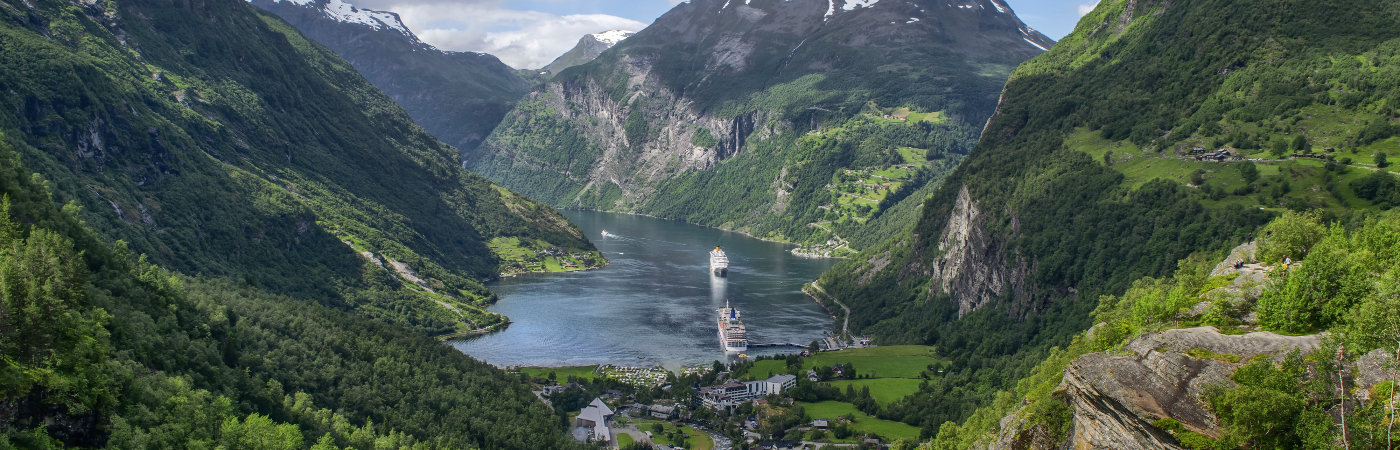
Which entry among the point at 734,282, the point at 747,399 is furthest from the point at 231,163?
the point at 747,399

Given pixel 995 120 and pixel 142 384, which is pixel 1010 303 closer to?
pixel 995 120

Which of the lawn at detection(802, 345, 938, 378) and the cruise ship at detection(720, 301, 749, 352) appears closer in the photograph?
the lawn at detection(802, 345, 938, 378)

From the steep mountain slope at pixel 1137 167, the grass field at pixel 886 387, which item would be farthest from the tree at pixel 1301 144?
the grass field at pixel 886 387

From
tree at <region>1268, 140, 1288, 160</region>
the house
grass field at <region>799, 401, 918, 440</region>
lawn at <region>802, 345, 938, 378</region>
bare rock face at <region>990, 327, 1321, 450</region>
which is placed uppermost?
tree at <region>1268, 140, 1288, 160</region>

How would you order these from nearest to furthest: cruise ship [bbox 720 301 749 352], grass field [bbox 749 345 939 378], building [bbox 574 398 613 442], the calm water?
building [bbox 574 398 613 442] → grass field [bbox 749 345 939 378] → the calm water → cruise ship [bbox 720 301 749 352]

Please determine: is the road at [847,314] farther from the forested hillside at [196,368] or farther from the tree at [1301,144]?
the forested hillside at [196,368]

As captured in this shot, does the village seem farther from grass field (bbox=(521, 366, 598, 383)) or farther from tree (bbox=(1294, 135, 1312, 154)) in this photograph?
tree (bbox=(1294, 135, 1312, 154))

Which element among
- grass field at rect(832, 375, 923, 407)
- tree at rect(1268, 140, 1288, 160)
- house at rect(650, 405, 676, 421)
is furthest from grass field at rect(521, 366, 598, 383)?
tree at rect(1268, 140, 1288, 160)
